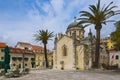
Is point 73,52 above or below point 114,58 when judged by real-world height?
above

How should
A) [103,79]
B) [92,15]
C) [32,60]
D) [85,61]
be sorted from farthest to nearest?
1. [32,60]
2. [85,61]
3. [92,15]
4. [103,79]

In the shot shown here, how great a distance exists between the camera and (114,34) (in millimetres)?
44375

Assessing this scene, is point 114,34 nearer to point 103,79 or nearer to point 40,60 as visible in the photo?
point 103,79

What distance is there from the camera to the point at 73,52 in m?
60.6

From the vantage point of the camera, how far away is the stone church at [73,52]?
59.5 meters

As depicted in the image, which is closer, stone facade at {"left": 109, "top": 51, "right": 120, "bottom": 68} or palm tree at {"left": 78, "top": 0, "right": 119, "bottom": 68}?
palm tree at {"left": 78, "top": 0, "right": 119, "bottom": 68}

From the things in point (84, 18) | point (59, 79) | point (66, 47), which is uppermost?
point (84, 18)

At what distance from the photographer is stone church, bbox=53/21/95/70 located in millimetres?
59531

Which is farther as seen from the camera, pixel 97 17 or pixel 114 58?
pixel 114 58

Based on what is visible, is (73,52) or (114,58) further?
(114,58)

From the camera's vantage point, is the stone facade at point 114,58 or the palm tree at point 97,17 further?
the stone facade at point 114,58

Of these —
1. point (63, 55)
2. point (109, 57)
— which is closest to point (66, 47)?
point (63, 55)

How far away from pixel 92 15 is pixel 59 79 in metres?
23.0

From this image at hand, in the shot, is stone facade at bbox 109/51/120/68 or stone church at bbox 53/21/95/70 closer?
stone church at bbox 53/21/95/70
